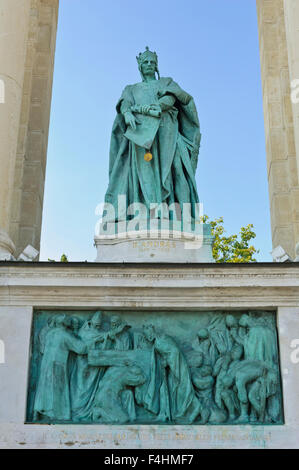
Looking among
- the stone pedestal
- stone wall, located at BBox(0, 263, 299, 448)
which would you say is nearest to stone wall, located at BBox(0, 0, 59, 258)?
stone wall, located at BBox(0, 263, 299, 448)

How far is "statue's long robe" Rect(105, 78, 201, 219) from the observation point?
542 inches

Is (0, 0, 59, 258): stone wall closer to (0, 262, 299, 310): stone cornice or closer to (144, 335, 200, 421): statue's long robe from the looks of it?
(0, 262, 299, 310): stone cornice

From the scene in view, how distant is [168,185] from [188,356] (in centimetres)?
362

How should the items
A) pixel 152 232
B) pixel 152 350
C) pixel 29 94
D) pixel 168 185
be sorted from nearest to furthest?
pixel 152 350, pixel 152 232, pixel 168 185, pixel 29 94

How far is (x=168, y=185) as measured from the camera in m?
13.8

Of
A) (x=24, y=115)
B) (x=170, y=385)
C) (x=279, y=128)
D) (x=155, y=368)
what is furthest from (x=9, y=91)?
(x=279, y=128)

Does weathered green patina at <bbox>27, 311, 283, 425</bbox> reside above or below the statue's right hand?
below

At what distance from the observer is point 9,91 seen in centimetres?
1352

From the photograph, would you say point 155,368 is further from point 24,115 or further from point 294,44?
point 24,115

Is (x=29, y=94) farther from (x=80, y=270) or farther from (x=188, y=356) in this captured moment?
(x=188, y=356)

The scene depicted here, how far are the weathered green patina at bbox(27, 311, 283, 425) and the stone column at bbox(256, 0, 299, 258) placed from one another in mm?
4931

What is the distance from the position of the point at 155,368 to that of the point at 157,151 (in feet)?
14.6

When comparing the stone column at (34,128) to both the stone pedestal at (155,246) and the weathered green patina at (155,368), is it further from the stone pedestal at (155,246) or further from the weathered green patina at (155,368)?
the weathered green patina at (155,368)
